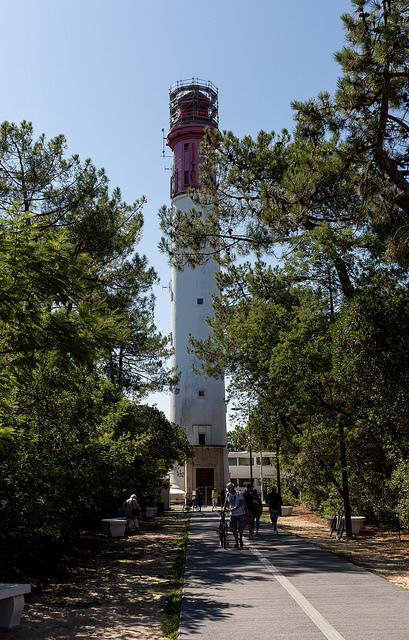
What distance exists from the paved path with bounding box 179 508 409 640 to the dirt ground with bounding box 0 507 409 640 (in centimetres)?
60

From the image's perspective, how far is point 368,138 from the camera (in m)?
11.8

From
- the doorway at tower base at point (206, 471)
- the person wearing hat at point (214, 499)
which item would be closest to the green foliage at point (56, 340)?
the person wearing hat at point (214, 499)

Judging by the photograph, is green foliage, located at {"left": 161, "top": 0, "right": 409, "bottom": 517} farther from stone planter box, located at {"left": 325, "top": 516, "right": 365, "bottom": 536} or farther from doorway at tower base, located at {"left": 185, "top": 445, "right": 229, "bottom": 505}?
doorway at tower base, located at {"left": 185, "top": 445, "right": 229, "bottom": 505}

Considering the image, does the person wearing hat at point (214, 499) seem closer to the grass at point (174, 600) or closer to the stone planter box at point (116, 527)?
the stone planter box at point (116, 527)

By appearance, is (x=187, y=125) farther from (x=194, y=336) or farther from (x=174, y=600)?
(x=174, y=600)

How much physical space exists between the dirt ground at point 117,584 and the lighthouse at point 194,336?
25.8 meters

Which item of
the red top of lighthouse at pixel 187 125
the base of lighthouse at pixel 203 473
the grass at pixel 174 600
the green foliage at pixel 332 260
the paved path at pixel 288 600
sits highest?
the red top of lighthouse at pixel 187 125

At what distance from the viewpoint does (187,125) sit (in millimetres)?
49281

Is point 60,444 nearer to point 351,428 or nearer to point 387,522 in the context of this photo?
point 351,428

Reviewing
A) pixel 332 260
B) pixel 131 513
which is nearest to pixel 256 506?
pixel 131 513

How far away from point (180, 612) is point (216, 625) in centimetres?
105

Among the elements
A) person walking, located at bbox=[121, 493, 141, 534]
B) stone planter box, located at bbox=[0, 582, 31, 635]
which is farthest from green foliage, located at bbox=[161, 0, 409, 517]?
stone planter box, located at bbox=[0, 582, 31, 635]

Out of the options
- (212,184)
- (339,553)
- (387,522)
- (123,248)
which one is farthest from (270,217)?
(387,522)

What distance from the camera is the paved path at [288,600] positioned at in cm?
684
